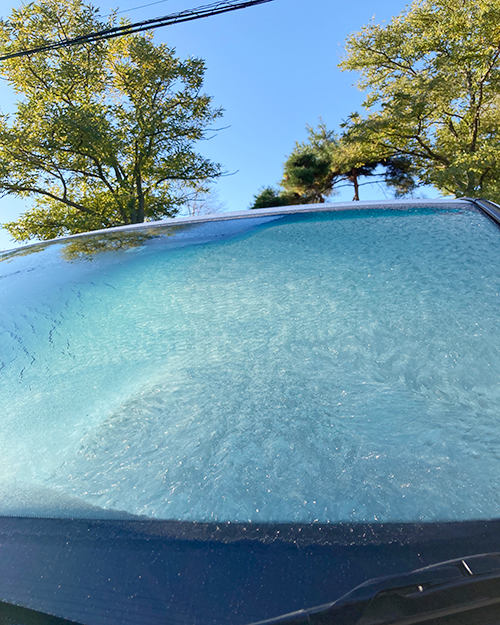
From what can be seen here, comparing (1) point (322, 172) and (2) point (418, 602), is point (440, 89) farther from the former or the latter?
(2) point (418, 602)

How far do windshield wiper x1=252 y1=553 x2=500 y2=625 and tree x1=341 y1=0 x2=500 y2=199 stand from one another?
48.5 feet

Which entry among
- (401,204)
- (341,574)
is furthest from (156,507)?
(401,204)

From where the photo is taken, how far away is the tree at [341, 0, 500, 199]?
42.0ft

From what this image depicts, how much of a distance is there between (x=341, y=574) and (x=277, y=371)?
10.5 inches

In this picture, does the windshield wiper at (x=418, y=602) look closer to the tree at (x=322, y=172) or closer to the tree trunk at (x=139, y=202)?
the tree trunk at (x=139, y=202)

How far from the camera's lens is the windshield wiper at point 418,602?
0.30 meters

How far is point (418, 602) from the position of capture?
1.00 feet

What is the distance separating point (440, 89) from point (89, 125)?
38.0 ft

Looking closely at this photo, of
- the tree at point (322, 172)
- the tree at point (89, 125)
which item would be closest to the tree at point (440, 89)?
the tree at point (322, 172)

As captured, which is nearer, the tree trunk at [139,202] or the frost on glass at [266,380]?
the frost on glass at [266,380]

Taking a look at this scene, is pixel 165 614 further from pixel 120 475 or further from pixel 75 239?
pixel 75 239

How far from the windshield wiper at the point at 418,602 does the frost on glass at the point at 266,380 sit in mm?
63

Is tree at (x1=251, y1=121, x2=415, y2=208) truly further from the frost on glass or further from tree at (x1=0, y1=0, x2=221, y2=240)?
the frost on glass

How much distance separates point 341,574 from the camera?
328mm
